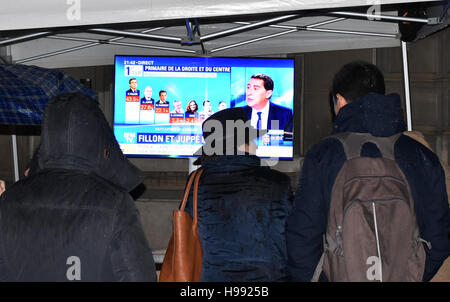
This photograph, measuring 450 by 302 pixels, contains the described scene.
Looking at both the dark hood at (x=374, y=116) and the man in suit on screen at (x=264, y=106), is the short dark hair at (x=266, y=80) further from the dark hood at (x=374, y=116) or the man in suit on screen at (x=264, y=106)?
the dark hood at (x=374, y=116)

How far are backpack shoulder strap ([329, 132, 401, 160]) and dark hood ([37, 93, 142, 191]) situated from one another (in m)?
1.08

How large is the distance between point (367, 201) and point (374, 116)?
416 mm

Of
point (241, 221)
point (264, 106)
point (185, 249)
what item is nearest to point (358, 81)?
point (241, 221)

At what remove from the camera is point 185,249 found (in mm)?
2793

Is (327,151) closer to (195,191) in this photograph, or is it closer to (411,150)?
(411,150)

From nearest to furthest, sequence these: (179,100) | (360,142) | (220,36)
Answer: (360,142) → (220,36) → (179,100)

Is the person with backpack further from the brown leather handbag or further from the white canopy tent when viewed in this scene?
the white canopy tent

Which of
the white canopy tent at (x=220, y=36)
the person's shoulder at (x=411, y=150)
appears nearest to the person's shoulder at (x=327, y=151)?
the person's shoulder at (x=411, y=150)

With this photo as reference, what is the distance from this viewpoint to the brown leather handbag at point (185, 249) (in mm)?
2768

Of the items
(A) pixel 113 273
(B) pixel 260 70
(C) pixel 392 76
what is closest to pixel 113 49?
(B) pixel 260 70

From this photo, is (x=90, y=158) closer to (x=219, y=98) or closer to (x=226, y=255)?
(x=226, y=255)

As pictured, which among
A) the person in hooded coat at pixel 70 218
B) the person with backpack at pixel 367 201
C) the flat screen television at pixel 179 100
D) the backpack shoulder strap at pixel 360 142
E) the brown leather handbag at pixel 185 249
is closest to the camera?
the person in hooded coat at pixel 70 218

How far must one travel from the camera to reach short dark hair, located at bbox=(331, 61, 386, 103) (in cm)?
266

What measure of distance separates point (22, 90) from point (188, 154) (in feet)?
7.60
